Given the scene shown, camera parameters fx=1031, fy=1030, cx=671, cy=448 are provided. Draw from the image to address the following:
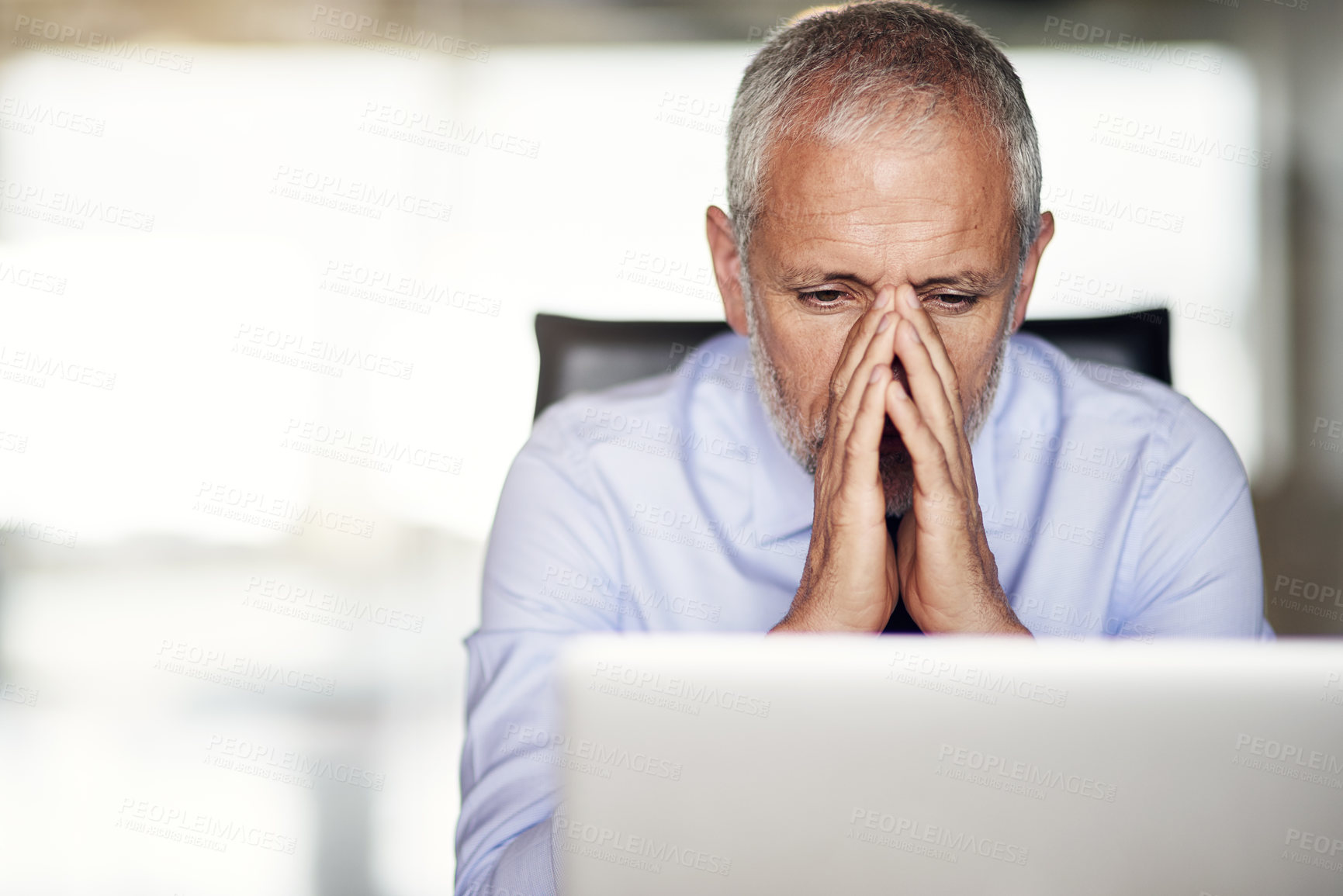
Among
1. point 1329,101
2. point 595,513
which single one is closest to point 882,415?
point 595,513

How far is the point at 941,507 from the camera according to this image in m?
1.12

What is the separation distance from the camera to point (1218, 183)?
396 centimetres

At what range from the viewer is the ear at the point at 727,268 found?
149 centimetres

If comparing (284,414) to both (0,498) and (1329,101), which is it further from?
(1329,101)

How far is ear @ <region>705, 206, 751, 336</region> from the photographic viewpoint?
1490mm
